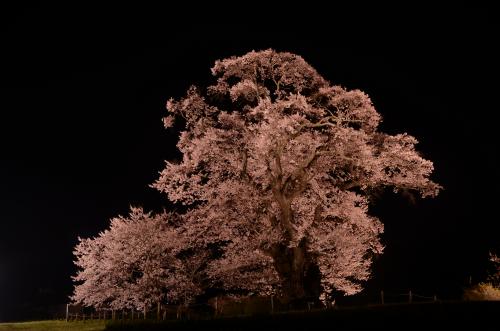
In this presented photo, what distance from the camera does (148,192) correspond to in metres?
95.9

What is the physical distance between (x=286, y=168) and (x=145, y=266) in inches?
536

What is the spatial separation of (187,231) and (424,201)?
36.8 metres

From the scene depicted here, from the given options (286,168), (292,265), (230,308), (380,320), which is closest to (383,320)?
(380,320)

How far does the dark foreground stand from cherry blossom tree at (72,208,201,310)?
1683cm

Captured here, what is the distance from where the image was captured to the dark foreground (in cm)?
1798

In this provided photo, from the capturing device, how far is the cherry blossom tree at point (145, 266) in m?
39.6

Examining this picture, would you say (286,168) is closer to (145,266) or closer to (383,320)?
(145,266)

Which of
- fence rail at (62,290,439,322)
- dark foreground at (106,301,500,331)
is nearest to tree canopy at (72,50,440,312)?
fence rail at (62,290,439,322)

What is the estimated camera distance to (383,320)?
19.2m

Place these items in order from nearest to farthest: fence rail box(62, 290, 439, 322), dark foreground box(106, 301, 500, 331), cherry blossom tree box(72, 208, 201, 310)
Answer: dark foreground box(106, 301, 500, 331) → fence rail box(62, 290, 439, 322) → cherry blossom tree box(72, 208, 201, 310)

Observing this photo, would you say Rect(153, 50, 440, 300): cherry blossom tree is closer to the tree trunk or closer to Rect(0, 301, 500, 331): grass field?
the tree trunk

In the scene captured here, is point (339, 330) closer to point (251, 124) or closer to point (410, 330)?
point (410, 330)

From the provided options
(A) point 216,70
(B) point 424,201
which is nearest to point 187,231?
(A) point 216,70
